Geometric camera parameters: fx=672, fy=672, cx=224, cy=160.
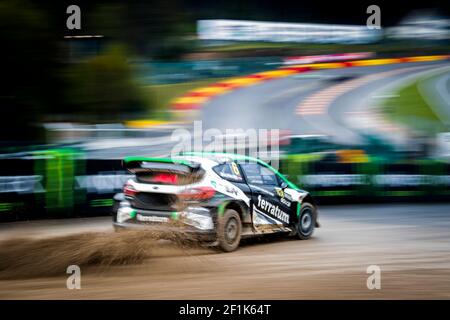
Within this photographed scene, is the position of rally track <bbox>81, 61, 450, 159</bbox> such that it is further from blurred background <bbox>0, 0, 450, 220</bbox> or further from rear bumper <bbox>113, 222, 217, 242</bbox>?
rear bumper <bbox>113, 222, 217, 242</bbox>

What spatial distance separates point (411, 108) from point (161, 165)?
2230cm

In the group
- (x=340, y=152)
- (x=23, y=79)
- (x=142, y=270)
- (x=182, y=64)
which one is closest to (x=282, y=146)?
(x=340, y=152)

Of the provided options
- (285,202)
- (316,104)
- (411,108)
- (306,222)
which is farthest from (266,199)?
(411,108)

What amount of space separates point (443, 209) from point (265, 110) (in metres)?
14.0

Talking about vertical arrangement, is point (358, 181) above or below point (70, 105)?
below

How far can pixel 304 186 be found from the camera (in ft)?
53.5

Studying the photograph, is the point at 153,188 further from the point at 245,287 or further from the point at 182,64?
the point at 182,64

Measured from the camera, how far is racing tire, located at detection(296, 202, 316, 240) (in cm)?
1096

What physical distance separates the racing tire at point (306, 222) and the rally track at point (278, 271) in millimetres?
169

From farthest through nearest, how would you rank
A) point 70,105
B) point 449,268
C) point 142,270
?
point 70,105 → point 449,268 → point 142,270

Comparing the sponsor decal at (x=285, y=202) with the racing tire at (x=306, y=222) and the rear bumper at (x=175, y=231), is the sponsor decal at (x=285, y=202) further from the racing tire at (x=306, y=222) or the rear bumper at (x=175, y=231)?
the rear bumper at (x=175, y=231)

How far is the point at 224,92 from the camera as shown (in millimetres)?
30172

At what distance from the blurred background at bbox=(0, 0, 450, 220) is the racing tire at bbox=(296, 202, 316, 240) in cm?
454

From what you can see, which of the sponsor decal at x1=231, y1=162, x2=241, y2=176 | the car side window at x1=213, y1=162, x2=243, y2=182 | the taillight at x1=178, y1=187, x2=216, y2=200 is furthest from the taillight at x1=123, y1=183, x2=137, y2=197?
the sponsor decal at x1=231, y1=162, x2=241, y2=176
